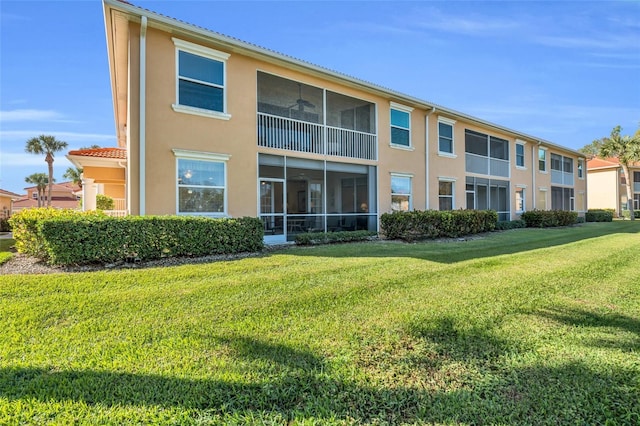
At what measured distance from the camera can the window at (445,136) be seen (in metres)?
17.7

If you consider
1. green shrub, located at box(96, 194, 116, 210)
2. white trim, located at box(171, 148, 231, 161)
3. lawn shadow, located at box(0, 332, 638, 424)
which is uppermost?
white trim, located at box(171, 148, 231, 161)

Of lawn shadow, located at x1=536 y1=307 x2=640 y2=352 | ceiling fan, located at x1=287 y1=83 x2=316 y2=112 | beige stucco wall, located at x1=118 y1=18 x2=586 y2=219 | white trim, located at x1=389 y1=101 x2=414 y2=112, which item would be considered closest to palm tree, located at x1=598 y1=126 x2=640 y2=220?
white trim, located at x1=389 y1=101 x2=414 y2=112

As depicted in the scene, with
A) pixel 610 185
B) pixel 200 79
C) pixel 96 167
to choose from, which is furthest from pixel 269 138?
pixel 610 185

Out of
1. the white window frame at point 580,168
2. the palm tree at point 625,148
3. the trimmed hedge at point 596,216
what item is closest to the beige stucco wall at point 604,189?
the palm tree at point 625,148

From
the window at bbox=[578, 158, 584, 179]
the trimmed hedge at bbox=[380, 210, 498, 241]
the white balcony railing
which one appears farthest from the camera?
the window at bbox=[578, 158, 584, 179]

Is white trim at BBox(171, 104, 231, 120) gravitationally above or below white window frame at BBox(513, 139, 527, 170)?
below

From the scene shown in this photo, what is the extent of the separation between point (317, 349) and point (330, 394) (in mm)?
740

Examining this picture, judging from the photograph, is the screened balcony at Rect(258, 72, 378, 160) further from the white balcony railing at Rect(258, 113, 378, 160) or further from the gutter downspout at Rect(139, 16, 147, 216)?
the gutter downspout at Rect(139, 16, 147, 216)

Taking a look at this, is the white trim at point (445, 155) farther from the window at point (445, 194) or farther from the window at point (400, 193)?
the window at point (400, 193)

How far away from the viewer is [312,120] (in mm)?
14398

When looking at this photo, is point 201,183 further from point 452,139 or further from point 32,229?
point 452,139

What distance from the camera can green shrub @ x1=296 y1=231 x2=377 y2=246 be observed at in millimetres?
11290

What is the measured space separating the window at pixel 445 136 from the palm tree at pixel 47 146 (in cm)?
4595

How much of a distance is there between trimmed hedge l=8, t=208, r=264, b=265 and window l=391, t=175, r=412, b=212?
8034mm
